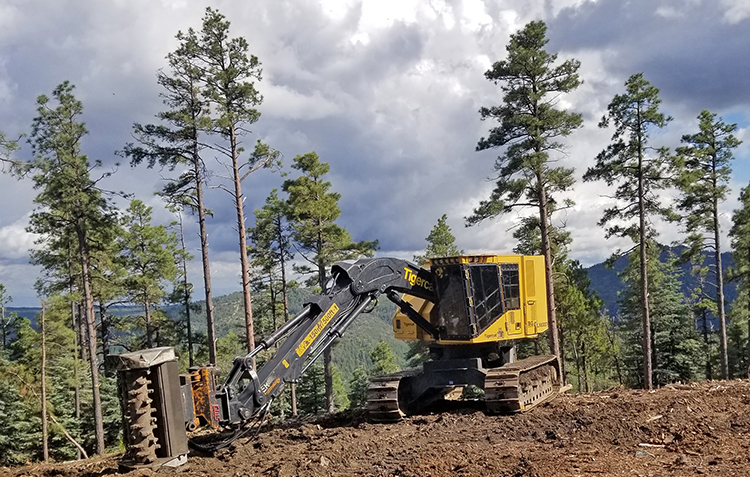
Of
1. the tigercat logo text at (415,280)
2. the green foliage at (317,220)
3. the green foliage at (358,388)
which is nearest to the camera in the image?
the tigercat logo text at (415,280)

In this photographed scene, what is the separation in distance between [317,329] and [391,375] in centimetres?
288

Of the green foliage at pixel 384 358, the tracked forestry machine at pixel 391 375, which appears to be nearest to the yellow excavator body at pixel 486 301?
the tracked forestry machine at pixel 391 375

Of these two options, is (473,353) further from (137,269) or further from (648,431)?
(137,269)

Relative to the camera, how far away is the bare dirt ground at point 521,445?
710 centimetres

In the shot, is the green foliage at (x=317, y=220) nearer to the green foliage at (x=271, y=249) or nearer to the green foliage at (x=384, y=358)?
the green foliage at (x=271, y=249)

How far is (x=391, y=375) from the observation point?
11.8 metres

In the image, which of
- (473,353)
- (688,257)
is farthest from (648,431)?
(688,257)

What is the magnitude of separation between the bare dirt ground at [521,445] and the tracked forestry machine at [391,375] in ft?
1.67

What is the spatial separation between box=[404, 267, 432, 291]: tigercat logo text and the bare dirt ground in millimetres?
2456

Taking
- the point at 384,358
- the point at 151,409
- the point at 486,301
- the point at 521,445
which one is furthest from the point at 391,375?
the point at 384,358

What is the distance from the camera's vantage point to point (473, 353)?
38.9ft

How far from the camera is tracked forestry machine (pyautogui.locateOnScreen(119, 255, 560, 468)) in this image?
24.8 feet

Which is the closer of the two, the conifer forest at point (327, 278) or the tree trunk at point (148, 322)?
the conifer forest at point (327, 278)

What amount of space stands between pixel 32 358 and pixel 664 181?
121ft
